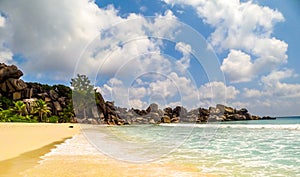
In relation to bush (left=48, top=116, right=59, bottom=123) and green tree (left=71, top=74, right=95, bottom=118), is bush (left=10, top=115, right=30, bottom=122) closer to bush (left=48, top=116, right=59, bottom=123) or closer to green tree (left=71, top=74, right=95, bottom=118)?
bush (left=48, top=116, right=59, bottom=123)

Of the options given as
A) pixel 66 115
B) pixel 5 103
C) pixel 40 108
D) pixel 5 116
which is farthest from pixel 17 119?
pixel 66 115

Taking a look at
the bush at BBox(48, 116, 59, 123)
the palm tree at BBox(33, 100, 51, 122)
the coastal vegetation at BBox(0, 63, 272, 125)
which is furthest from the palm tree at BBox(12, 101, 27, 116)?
the bush at BBox(48, 116, 59, 123)

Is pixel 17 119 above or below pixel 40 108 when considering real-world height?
below

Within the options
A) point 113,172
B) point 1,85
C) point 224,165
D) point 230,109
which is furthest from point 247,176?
point 230,109

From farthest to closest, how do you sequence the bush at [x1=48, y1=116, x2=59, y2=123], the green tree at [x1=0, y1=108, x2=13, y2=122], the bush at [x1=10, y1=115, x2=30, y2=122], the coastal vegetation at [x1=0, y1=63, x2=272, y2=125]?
the bush at [x1=48, y1=116, x2=59, y2=123]
the coastal vegetation at [x1=0, y1=63, x2=272, y2=125]
the bush at [x1=10, y1=115, x2=30, y2=122]
the green tree at [x1=0, y1=108, x2=13, y2=122]

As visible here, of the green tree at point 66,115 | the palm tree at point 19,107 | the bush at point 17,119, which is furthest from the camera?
the green tree at point 66,115

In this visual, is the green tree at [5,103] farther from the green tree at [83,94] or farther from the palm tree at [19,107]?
the green tree at [83,94]

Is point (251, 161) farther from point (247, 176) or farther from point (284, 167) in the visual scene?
point (247, 176)

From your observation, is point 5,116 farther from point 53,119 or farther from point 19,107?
point 53,119

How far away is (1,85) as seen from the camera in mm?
55062

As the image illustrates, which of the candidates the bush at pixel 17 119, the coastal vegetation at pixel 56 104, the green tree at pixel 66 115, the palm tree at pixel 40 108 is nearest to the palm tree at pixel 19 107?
the coastal vegetation at pixel 56 104

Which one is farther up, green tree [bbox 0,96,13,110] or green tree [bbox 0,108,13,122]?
green tree [bbox 0,96,13,110]

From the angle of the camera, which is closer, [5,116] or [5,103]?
[5,116]

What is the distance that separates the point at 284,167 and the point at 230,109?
262 feet
